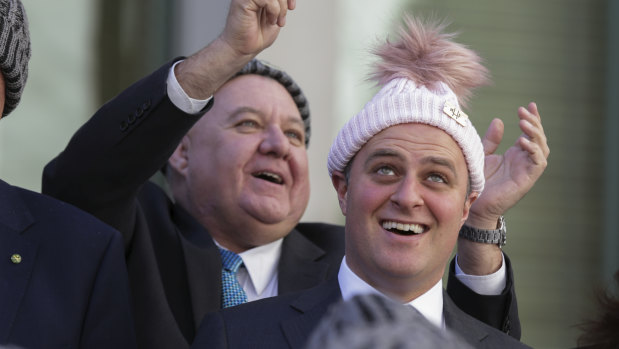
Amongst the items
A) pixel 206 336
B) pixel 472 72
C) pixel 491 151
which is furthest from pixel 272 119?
pixel 206 336

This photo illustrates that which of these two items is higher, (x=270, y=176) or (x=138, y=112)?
(x=138, y=112)

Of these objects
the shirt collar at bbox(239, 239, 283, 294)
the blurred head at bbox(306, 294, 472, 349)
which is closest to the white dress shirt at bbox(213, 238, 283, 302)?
the shirt collar at bbox(239, 239, 283, 294)

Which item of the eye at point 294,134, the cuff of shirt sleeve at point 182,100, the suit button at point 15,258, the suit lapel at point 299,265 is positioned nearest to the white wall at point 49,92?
the eye at point 294,134

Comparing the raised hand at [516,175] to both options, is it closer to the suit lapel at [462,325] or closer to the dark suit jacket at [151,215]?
the dark suit jacket at [151,215]

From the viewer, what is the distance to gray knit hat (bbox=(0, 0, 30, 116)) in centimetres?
290

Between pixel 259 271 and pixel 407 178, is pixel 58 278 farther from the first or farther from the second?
pixel 259 271

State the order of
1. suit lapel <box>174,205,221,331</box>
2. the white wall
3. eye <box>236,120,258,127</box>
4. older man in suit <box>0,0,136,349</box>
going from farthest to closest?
the white wall
eye <box>236,120,258,127</box>
suit lapel <box>174,205,221,331</box>
older man in suit <box>0,0,136,349</box>

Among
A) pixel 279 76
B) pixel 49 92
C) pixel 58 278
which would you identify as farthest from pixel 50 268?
pixel 49 92

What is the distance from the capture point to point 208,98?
3082mm

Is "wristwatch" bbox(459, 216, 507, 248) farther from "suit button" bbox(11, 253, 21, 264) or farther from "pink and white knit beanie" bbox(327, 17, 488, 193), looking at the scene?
"suit button" bbox(11, 253, 21, 264)

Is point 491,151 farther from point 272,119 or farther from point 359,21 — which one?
point 359,21

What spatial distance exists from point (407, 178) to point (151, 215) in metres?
1.32

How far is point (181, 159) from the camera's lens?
13.6 ft

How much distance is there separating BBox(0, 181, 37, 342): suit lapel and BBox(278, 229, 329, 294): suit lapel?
1087 millimetres
